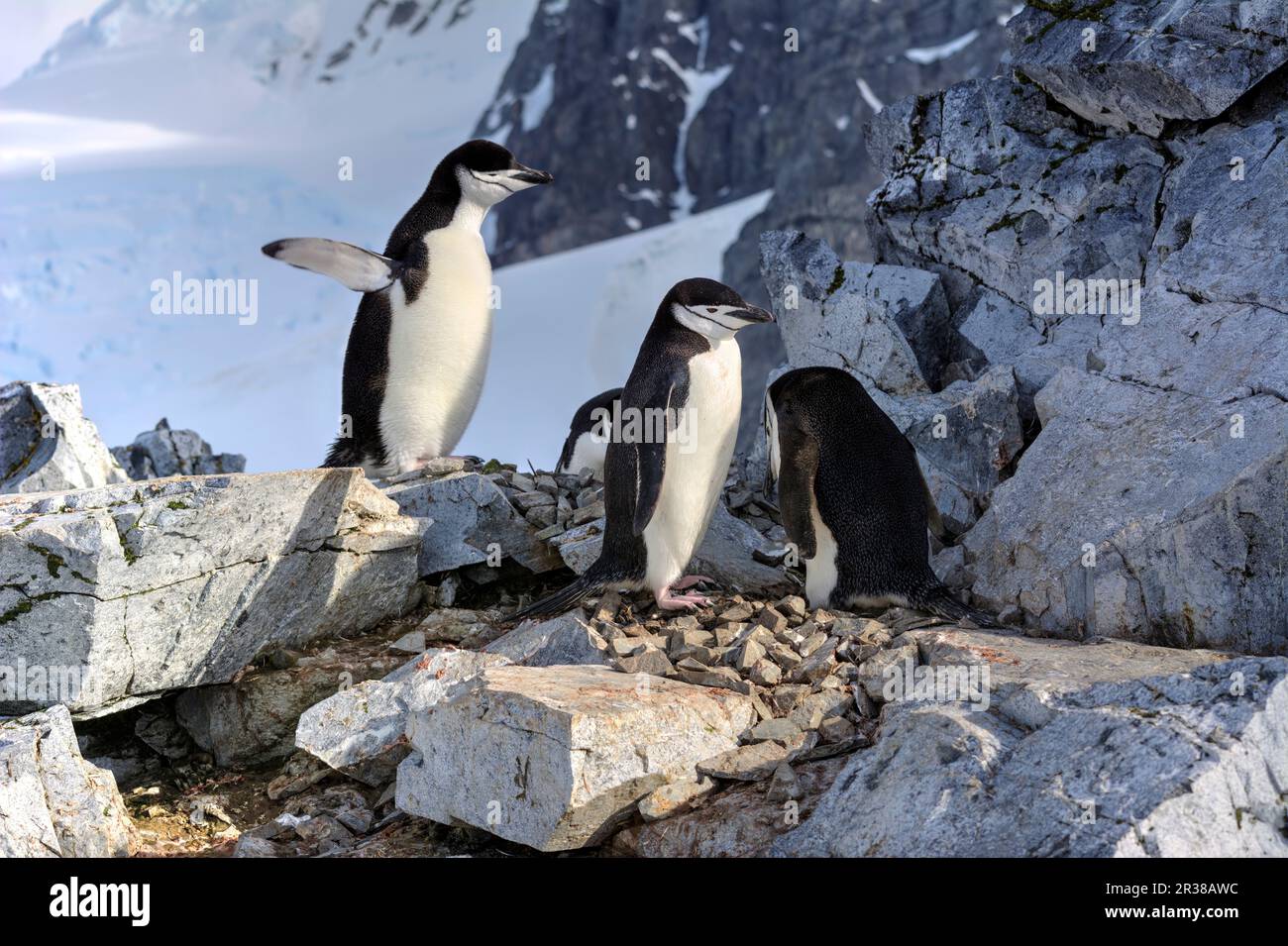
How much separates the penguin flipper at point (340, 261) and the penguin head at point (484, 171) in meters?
0.54

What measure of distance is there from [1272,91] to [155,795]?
5614 millimetres

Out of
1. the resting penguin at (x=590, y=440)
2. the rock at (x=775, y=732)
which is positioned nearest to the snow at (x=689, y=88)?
the resting penguin at (x=590, y=440)

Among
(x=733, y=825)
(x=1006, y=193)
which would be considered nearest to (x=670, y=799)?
(x=733, y=825)

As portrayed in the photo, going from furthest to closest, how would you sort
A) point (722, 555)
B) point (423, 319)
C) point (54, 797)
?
point (423, 319) < point (722, 555) < point (54, 797)

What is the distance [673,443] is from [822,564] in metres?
0.76

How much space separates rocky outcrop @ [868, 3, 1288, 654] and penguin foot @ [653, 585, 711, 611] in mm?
1079

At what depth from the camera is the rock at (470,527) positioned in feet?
18.0

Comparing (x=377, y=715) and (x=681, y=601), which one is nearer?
(x=377, y=715)

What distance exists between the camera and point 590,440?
6.60 meters

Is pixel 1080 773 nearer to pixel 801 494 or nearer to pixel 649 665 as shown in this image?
pixel 649 665

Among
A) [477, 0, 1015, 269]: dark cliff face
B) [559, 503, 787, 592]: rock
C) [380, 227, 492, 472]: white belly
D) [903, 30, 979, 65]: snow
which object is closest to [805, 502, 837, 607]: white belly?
[559, 503, 787, 592]: rock

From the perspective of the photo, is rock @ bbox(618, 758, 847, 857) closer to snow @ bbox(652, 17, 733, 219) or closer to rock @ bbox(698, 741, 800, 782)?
rock @ bbox(698, 741, 800, 782)

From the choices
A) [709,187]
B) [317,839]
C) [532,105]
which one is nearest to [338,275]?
[317,839]

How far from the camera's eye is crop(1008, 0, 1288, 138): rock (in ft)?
17.7
